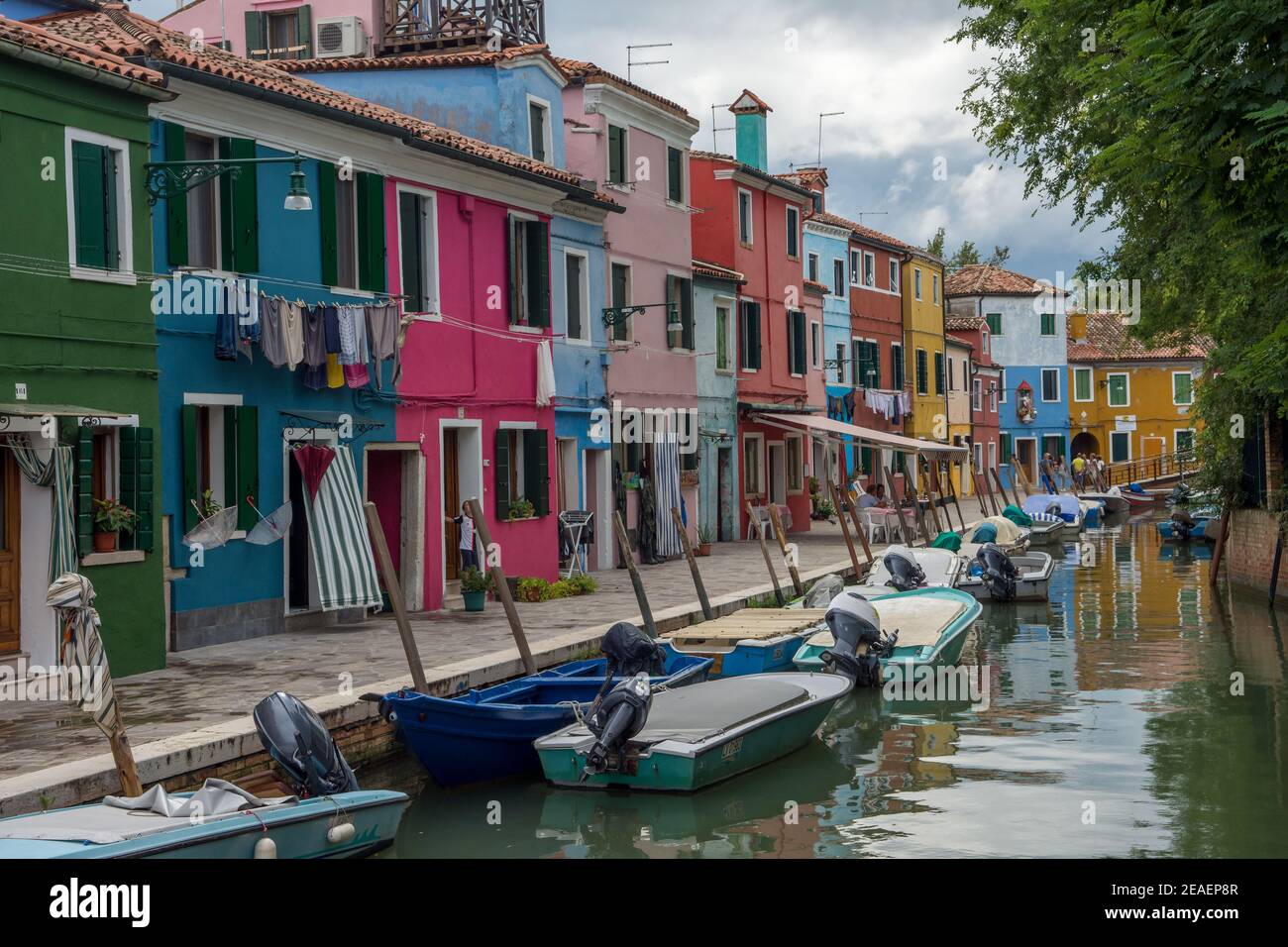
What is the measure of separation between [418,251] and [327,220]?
85.5 inches

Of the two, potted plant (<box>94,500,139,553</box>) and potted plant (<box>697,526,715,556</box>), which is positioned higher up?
potted plant (<box>94,500,139,553</box>)

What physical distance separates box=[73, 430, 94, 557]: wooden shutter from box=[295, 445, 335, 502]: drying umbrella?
384cm

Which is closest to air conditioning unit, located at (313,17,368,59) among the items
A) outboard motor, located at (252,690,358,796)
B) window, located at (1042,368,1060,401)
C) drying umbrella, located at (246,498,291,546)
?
drying umbrella, located at (246,498,291,546)

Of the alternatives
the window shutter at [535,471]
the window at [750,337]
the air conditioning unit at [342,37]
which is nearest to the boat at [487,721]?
the window shutter at [535,471]

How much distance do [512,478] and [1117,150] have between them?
12.9m

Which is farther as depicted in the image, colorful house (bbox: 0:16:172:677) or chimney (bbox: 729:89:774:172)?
chimney (bbox: 729:89:774:172)

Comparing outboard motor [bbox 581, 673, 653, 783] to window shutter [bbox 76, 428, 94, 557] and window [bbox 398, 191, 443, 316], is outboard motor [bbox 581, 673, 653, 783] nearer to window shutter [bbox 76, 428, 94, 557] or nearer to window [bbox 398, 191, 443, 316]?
window shutter [bbox 76, 428, 94, 557]

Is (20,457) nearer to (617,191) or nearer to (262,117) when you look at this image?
(262,117)

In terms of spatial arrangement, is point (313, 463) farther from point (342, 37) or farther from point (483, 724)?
point (342, 37)

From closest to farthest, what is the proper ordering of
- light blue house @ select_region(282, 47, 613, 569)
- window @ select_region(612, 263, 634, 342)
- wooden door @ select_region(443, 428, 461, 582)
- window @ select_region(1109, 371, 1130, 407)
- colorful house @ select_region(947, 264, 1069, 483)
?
wooden door @ select_region(443, 428, 461, 582)
light blue house @ select_region(282, 47, 613, 569)
window @ select_region(612, 263, 634, 342)
colorful house @ select_region(947, 264, 1069, 483)
window @ select_region(1109, 371, 1130, 407)

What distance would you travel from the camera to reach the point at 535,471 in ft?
74.2

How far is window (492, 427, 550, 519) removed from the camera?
21.9 m

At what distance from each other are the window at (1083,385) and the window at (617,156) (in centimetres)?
4697
